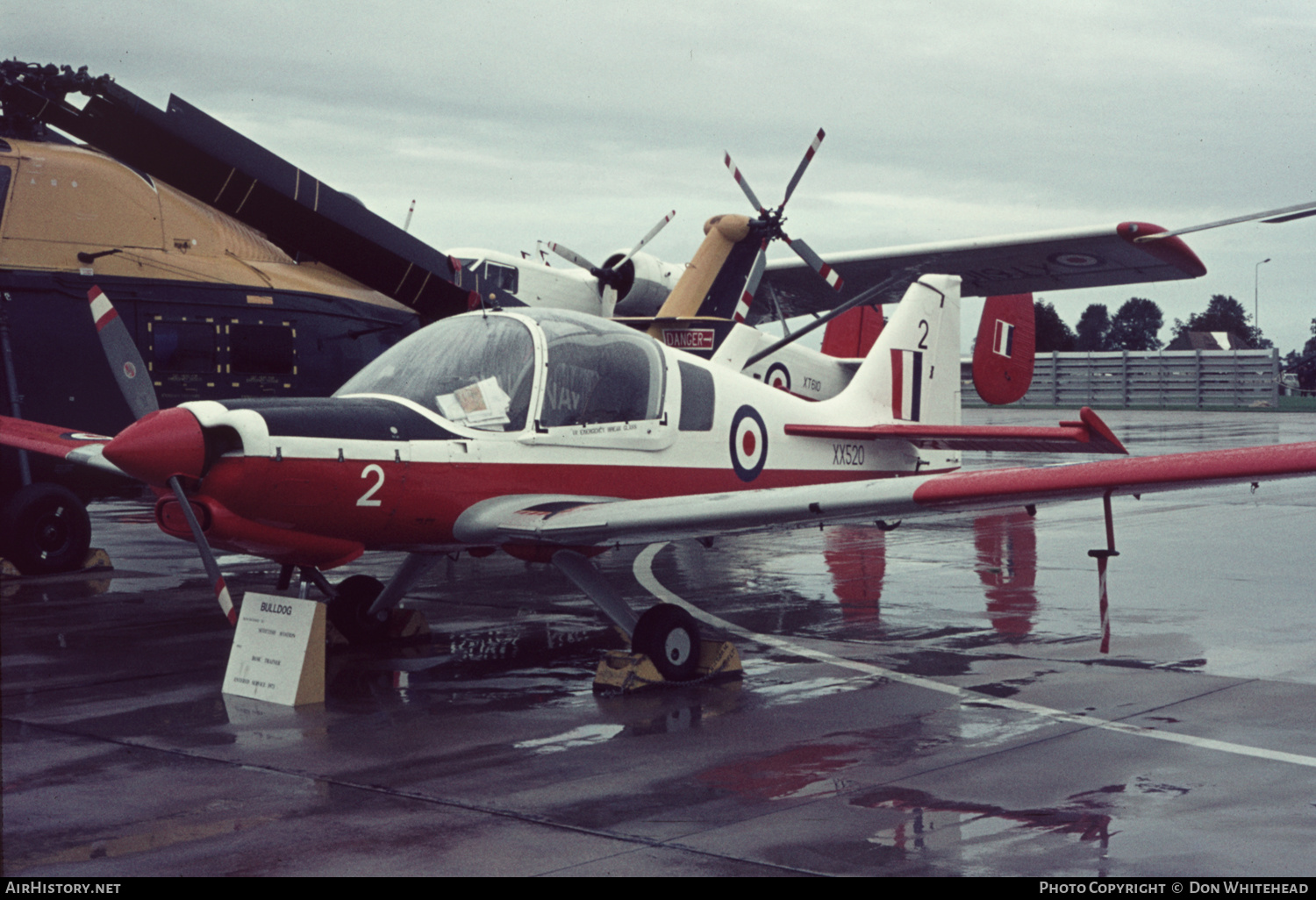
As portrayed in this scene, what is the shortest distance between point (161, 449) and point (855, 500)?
364 cm

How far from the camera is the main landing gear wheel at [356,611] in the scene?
8.77m

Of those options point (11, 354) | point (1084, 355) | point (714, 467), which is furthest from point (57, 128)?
point (1084, 355)

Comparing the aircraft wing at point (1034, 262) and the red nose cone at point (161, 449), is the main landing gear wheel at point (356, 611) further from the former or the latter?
the aircraft wing at point (1034, 262)

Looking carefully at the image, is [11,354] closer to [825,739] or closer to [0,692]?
[0,692]

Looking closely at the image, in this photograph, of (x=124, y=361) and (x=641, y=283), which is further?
(x=641, y=283)

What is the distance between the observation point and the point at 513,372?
26.4 feet

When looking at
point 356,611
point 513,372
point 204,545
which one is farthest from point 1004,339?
point 204,545

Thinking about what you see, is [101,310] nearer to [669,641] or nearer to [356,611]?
[356,611]

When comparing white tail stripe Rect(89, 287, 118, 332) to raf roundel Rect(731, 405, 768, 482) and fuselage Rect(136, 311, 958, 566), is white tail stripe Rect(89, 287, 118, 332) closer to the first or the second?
fuselage Rect(136, 311, 958, 566)

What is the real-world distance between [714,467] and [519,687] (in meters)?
2.52

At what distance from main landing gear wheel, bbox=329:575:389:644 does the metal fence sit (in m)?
50.3

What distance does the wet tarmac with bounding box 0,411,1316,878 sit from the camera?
4512mm

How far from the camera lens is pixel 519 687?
24.4 ft

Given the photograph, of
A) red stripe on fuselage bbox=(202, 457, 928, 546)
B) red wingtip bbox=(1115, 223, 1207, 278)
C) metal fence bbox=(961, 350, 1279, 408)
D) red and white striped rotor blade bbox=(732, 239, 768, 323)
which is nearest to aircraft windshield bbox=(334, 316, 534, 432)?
red stripe on fuselage bbox=(202, 457, 928, 546)
